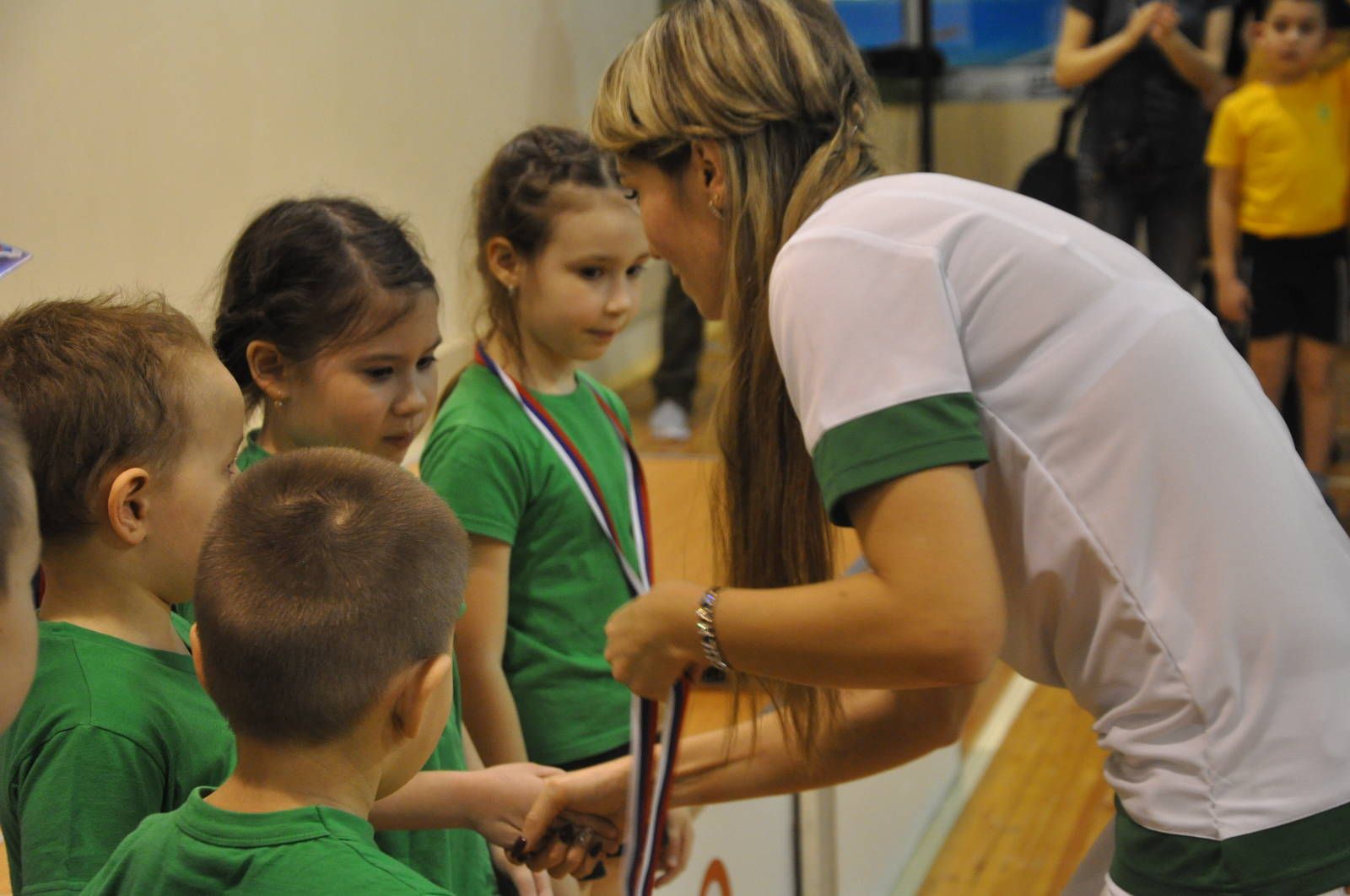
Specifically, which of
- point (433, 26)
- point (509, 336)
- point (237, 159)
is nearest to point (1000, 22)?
point (433, 26)

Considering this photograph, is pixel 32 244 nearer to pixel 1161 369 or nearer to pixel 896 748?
pixel 896 748

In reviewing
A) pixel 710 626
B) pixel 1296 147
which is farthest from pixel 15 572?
pixel 1296 147

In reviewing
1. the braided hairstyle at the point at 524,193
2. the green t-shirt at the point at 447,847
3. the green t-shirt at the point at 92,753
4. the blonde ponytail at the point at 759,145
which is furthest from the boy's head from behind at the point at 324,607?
the braided hairstyle at the point at 524,193

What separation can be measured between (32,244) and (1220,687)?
2.02 m

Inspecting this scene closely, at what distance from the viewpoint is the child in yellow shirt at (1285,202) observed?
422 centimetres

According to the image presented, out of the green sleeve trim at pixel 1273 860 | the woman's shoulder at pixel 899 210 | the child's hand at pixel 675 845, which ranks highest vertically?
the woman's shoulder at pixel 899 210

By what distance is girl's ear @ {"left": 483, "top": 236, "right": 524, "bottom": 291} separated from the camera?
2020 millimetres

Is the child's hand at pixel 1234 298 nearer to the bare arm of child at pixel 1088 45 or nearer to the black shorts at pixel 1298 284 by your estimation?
the black shorts at pixel 1298 284

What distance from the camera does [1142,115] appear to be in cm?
437

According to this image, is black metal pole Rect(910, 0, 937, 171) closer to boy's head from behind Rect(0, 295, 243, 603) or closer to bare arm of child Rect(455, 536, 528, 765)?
bare arm of child Rect(455, 536, 528, 765)

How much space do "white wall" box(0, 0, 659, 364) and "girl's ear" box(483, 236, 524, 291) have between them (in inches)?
19.4

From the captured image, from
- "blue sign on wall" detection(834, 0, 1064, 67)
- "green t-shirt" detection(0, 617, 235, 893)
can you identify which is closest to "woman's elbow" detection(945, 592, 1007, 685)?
"green t-shirt" detection(0, 617, 235, 893)

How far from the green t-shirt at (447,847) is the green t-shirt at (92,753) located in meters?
0.36

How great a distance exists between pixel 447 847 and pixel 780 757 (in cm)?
37
